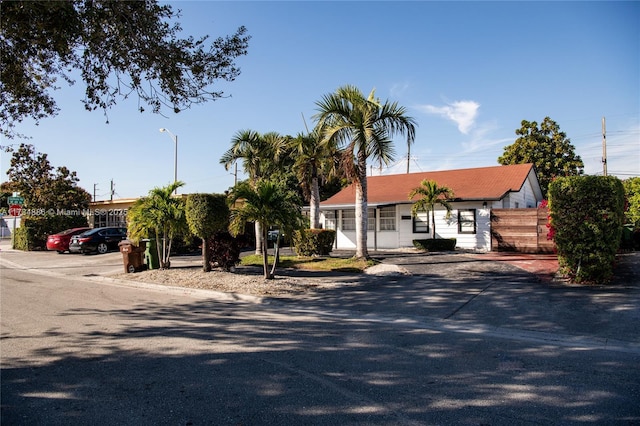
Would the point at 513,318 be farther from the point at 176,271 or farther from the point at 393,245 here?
the point at 393,245

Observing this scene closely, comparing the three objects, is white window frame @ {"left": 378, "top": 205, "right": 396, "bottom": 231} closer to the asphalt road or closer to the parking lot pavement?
the parking lot pavement

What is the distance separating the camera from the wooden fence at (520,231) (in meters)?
19.1

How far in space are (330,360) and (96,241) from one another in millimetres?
22554

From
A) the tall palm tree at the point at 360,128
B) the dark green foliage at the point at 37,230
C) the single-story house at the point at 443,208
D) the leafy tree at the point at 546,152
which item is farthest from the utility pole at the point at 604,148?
the dark green foliage at the point at 37,230

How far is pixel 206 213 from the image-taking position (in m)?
12.4

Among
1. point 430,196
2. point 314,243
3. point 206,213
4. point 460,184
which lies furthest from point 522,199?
point 206,213

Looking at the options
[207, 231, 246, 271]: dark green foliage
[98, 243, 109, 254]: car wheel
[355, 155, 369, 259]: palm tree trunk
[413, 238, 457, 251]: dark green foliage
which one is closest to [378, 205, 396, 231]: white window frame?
[413, 238, 457, 251]: dark green foliage

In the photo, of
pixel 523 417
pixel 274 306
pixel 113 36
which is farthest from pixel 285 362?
pixel 113 36

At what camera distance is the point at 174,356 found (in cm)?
544

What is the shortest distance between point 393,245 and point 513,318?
17.0 m

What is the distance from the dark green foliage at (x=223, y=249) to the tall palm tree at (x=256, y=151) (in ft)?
15.2

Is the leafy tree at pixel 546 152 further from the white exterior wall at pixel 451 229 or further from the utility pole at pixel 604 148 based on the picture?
the white exterior wall at pixel 451 229

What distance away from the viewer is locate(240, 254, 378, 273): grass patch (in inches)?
→ 557

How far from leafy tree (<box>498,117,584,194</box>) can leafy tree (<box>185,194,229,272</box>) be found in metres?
31.8
